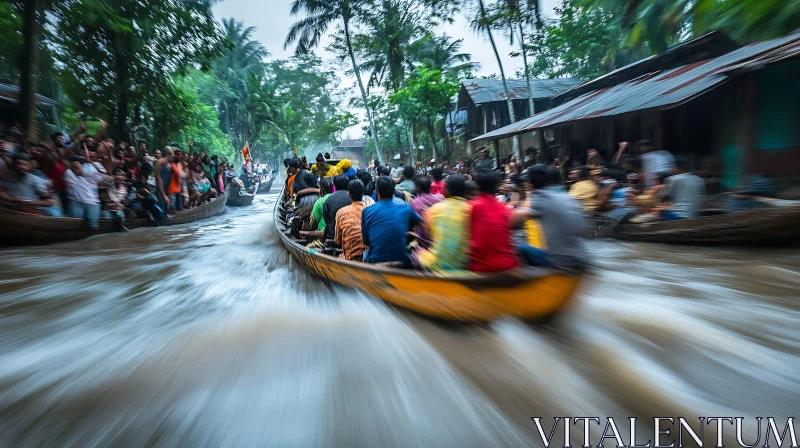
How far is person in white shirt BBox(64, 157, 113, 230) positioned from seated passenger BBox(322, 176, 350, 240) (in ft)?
17.1

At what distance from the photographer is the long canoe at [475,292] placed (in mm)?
2962

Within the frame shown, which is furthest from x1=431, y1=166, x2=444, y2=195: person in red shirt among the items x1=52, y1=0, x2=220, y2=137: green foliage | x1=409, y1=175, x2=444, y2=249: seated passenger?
x1=52, y1=0, x2=220, y2=137: green foliage

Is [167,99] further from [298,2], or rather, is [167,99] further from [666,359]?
[666,359]

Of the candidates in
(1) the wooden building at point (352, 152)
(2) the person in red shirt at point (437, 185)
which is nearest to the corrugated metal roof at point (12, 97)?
(2) the person in red shirt at point (437, 185)

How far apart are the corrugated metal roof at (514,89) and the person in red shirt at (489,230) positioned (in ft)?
60.1

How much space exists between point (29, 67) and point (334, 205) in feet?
27.9

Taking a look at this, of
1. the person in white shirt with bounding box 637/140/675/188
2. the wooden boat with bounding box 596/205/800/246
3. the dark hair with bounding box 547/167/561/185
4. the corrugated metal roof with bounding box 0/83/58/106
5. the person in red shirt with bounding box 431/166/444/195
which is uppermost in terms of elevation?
the corrugated metal roof with bounding box 0/83/58/106

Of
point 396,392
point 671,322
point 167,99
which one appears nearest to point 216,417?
point 396,392

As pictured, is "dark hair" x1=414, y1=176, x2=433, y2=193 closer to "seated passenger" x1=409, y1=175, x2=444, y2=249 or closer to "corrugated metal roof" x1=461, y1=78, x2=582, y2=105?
"seated passenger" x1=409, y1=175, x2=444, y2=249

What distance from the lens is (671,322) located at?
157 inches

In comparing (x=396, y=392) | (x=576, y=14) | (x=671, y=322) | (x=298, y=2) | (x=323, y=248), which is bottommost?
(x=671, y=322)

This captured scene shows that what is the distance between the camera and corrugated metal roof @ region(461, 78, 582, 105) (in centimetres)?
2017

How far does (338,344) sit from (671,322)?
10.2 ft

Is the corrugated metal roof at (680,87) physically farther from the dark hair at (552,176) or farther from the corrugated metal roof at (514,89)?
the corrugated metal roof at (514,89)
